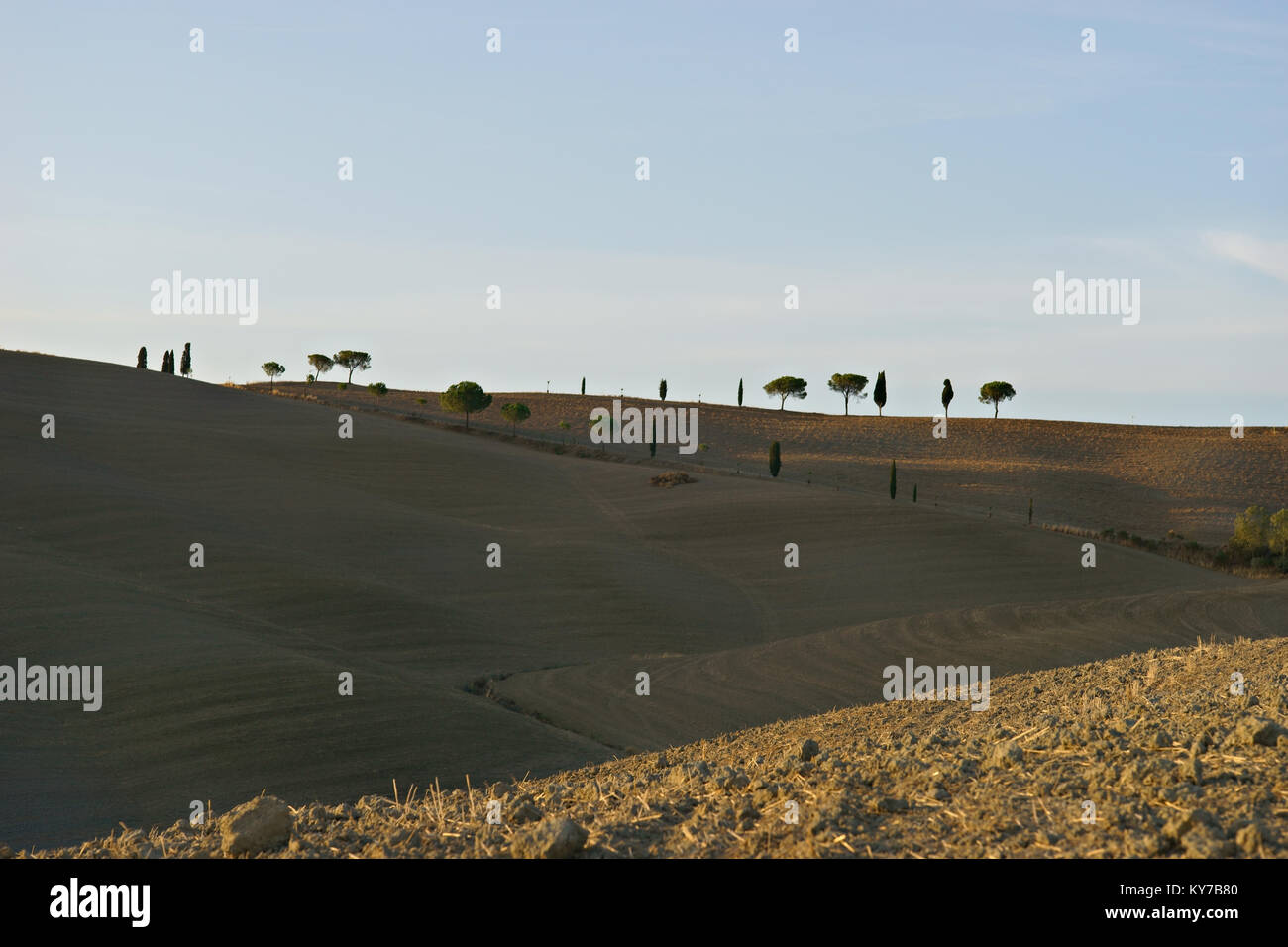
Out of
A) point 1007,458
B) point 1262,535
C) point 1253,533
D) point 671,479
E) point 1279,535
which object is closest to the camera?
point 1279,535

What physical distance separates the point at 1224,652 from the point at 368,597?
80.2 ft

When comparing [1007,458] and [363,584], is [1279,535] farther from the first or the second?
[363,584]

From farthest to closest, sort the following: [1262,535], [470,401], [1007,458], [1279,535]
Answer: [470,401], [1007,458], [1262,535], [1279,535]

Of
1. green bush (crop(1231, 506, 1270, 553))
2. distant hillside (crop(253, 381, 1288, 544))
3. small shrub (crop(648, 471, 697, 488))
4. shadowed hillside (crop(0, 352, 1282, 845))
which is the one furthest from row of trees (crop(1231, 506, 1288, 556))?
small shrub (crop(648, 471, 697, 488))

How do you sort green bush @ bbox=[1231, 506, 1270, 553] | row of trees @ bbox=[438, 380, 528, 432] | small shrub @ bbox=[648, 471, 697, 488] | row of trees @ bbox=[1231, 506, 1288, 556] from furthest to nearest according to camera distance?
1. row of trees @ bbox=[438, 380, 528, 432]
2. small shrub @ bbox=[648, 471, 697, 488]
3. green bush @ bbox=[1231, 506, 1270, 553]
4. row of trees @ bbox=[1231, 506, 1288, 556]

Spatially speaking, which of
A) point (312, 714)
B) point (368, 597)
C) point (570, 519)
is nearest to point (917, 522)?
point (570, 519)

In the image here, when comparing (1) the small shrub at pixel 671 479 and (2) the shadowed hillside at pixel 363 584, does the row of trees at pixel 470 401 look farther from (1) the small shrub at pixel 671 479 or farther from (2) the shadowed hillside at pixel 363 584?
(1) the small shrub at pixel 671 479

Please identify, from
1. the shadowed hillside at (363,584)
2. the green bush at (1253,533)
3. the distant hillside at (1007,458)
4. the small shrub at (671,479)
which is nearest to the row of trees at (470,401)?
the distant hillside at (1007,458)

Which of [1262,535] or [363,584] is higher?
[1262,535]

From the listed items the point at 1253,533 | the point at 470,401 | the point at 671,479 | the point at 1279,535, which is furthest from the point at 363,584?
the point at 470,401

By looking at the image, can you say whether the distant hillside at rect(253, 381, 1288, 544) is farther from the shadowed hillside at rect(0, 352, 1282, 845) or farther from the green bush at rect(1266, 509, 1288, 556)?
the shadowed hillside at rect(0, 352, 1282, 845)

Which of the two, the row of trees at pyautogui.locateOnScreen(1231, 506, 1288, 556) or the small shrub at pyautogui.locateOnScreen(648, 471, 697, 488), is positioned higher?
the small shrub at pyautogui.locateOnScreen(648, 471, 697, 488)

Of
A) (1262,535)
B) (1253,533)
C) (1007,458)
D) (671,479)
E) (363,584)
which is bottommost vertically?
(363,584)

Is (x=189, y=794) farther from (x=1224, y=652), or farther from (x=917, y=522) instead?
(x=917, y=522)
